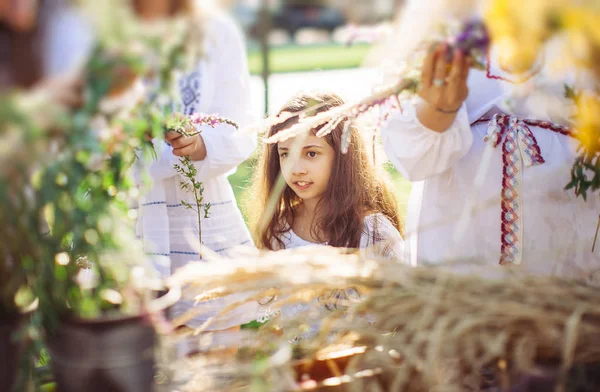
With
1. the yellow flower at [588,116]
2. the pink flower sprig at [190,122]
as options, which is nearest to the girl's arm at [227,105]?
the pink flower sprig at [190,122]

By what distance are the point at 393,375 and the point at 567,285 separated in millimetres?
360

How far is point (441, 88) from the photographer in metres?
1.48

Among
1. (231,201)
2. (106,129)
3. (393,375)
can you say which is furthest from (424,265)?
(231,201)

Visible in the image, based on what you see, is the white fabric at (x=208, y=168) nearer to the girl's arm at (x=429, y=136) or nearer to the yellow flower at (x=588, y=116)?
the girl's arm at (x=429, y=136)

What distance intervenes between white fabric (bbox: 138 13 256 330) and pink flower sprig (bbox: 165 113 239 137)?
0.15 m

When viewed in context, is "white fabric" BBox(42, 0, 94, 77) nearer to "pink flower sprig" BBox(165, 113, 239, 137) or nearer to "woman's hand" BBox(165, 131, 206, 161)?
"pink flower sprig" BBox(165, 113, 239, 137)

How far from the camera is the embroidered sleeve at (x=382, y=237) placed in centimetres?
251

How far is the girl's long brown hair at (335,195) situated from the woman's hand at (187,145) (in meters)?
0.39

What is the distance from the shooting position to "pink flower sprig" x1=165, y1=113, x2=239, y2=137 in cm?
204

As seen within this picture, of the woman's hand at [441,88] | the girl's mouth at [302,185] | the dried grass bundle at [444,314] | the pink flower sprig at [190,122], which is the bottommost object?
the dried grass bundle at [444,314]

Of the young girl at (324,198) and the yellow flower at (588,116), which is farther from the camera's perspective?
the young girl at (324,198)

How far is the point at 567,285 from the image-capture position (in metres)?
1.24

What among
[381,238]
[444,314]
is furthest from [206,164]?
[444,314]

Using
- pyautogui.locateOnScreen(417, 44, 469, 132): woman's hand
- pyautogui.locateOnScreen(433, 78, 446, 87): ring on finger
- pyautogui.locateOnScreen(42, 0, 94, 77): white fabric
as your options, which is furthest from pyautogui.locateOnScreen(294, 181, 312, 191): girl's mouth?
pyautogui.locateOnScreen(42, 0, 94, 77): white fabric
